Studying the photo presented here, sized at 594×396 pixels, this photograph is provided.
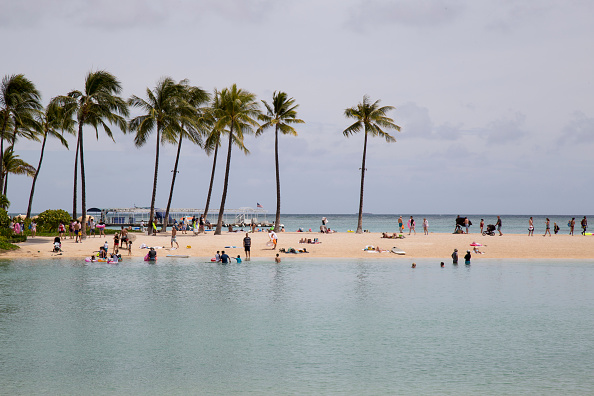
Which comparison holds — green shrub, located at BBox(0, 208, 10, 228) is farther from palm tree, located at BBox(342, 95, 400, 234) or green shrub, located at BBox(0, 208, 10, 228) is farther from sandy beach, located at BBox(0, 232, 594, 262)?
palm tree, located at BBox(342, 95, 400, 234)

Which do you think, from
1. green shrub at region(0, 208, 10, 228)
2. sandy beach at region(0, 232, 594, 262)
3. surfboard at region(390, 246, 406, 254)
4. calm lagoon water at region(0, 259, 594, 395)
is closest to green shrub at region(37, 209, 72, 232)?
sandy beach at region(0, 232, 594, 262)

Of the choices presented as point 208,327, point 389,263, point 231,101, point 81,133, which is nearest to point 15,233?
point 81,133

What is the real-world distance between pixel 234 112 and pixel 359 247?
19794 mm

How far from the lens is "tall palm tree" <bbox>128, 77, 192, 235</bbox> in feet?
174

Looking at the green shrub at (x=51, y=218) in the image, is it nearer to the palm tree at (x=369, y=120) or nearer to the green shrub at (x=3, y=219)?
the green shrub at (x=3, y=219)

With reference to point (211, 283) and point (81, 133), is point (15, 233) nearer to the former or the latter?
point (81, 133)

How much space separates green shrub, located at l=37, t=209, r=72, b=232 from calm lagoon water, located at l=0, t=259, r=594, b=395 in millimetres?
19462

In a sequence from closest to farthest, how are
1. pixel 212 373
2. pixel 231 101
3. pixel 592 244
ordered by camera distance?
pixel 212 373, pixel 592 244, pixel 231 101

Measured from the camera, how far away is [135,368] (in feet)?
44.6

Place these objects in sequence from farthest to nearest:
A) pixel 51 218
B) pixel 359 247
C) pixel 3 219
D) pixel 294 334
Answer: pixel 51 218
pixel 359 247
pixel 3 219
pixel 294 334

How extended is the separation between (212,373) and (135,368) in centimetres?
206

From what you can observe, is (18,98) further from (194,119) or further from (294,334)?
(294,334)

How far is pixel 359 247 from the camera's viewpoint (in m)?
44.9

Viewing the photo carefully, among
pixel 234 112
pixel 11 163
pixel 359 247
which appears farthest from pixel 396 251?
pixel 11 163
